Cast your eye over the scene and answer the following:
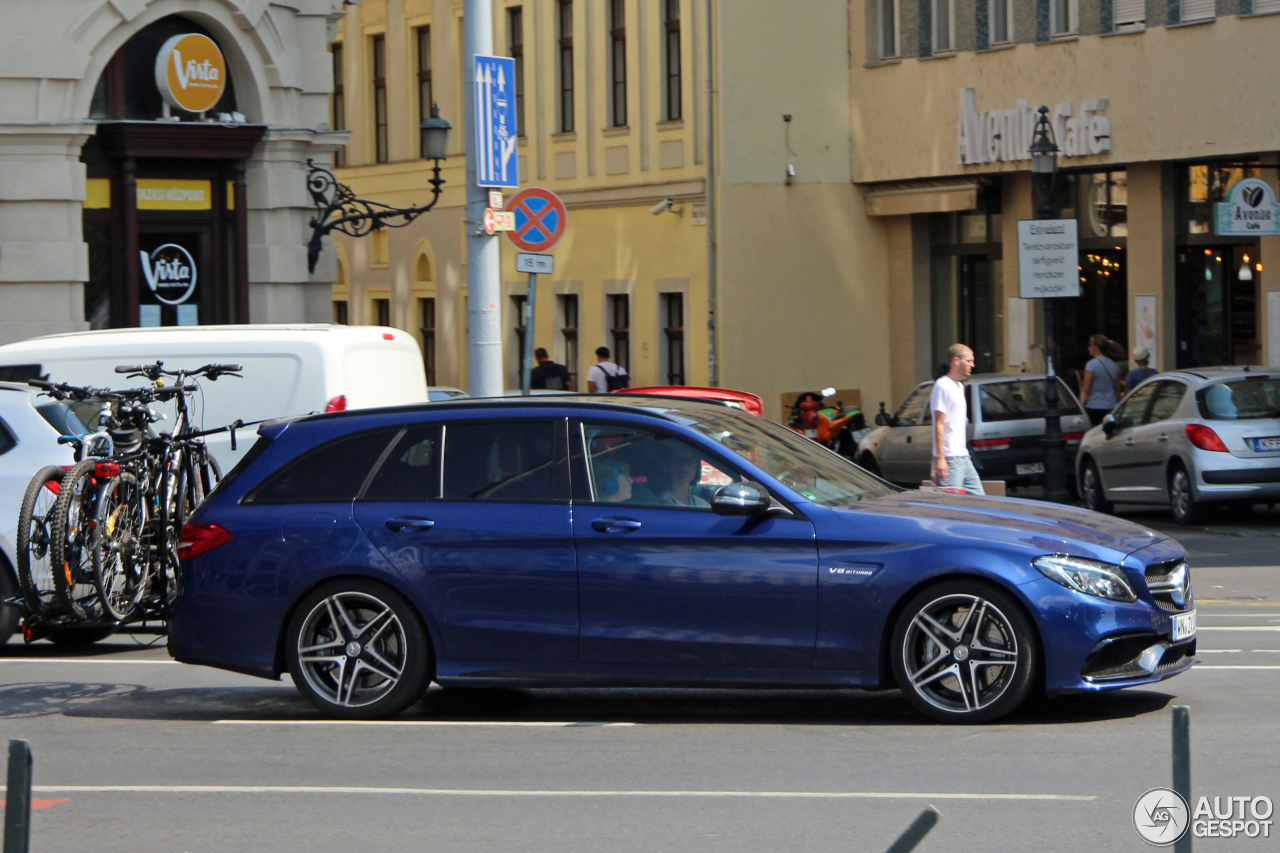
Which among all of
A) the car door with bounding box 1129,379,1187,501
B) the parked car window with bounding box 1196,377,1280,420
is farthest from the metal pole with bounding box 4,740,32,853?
the car door with bounding box 1129,379,1187,501

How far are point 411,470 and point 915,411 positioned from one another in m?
16.5

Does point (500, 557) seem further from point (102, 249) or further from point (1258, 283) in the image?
point (1258, 283)

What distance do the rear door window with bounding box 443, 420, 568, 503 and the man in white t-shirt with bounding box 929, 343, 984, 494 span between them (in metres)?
6.99

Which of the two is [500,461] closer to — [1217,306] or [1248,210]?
[1248,210]

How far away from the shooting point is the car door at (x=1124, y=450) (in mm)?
21062

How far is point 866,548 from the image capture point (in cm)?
877

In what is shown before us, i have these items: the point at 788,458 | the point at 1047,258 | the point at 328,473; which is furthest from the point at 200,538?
the point at 1047,258

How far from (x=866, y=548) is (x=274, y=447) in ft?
9.83

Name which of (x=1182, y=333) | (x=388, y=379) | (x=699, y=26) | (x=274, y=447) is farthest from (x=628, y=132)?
(x=274, y=447)

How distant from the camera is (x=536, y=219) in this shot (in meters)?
16.5

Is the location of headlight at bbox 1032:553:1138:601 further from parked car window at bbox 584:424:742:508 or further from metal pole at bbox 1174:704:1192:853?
metal pole at bbox 1174:704:1192:853

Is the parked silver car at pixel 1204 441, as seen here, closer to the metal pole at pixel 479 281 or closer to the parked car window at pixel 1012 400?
the parked car window at pixel 1012 400

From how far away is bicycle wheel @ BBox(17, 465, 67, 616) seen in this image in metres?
10.4

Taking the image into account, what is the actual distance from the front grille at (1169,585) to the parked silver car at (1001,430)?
1492 centimetres
